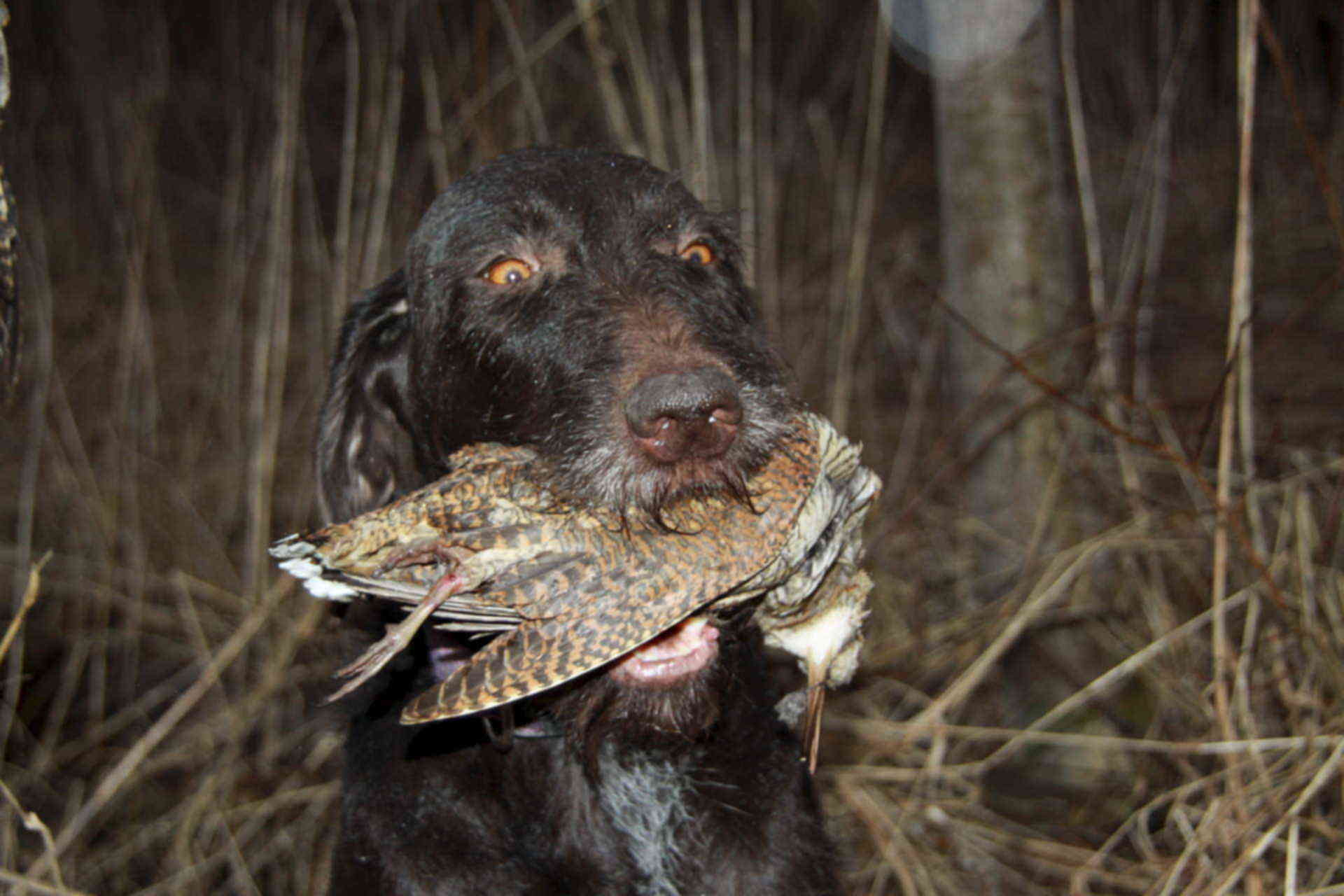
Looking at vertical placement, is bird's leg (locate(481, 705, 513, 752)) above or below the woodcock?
below

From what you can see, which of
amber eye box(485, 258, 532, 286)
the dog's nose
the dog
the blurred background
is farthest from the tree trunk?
the dog's nose

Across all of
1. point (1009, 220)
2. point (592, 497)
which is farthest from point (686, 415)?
point (1009, 220)

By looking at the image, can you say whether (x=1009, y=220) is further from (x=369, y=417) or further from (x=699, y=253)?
(x=369, y=417)

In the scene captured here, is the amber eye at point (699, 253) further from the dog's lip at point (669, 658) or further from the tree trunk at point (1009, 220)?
the tree trunk at point (1009, 220)

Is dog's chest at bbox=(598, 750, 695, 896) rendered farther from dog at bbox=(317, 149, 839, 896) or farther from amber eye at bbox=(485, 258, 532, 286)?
amber eye at bbox=(485, 258, 532, 286)

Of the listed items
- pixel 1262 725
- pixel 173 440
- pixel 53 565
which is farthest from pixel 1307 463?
pixel 173 440

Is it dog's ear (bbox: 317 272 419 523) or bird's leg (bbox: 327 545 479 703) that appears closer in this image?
bird's leg (bbox: 327 545 479 703)

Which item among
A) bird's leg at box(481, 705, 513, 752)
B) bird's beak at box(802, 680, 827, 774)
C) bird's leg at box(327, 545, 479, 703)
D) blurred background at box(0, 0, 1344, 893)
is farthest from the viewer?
blurred background at box(0, 0, 1344, 893)

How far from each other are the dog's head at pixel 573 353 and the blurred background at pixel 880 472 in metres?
0.63

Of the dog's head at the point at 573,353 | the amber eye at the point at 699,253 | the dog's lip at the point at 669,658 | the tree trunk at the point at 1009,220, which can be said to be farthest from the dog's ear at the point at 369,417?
the tree trunk at the point at 1009,220

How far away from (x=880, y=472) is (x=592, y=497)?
4.05 meters

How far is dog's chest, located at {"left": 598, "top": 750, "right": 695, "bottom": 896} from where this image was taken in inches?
83.2

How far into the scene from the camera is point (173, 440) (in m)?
6.37

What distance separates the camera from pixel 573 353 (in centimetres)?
203
